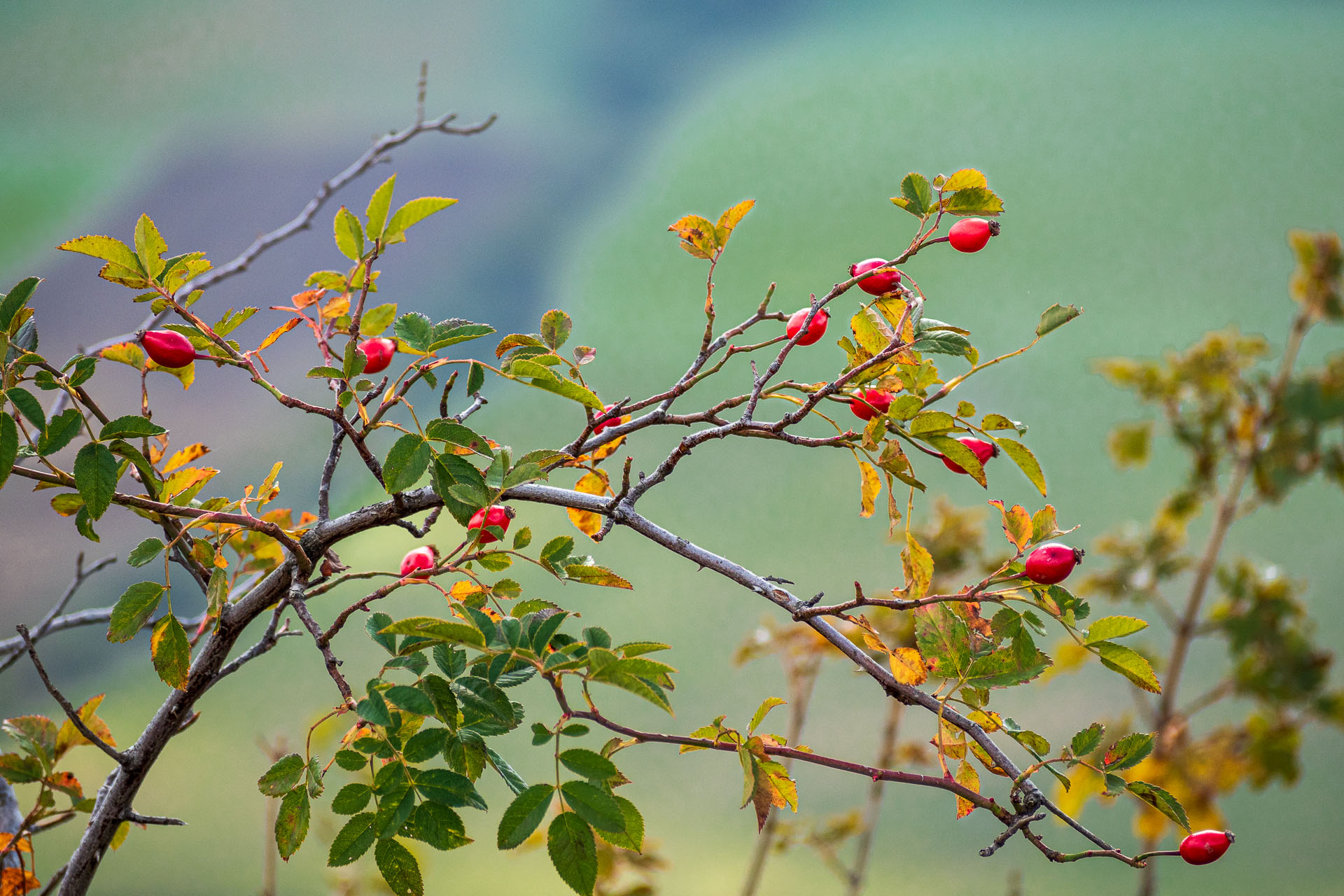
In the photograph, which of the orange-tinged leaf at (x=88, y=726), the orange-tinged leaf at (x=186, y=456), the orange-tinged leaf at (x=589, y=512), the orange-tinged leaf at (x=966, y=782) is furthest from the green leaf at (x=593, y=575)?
the orange-tinged leaf at (x=88, y=726)

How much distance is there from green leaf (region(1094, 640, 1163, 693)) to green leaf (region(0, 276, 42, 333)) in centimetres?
73

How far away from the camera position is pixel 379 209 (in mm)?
608

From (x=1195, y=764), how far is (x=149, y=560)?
82.1 inches

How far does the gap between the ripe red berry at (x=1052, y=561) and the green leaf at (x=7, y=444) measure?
2.13ft

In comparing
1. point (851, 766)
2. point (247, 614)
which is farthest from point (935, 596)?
point (247, 614)

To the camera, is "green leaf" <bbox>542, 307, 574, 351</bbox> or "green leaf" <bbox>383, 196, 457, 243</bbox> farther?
"green leaf" <bbox>542, 307, 574, 351</bbox>

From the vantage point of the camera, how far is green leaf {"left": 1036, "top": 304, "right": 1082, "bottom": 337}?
640mm

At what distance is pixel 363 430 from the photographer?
2.17 ft

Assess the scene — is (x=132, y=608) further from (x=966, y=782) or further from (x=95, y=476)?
(x=966, y=782)

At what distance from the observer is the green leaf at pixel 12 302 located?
0.63m

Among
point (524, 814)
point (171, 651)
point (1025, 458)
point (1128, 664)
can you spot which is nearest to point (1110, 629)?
point (1128, 664)

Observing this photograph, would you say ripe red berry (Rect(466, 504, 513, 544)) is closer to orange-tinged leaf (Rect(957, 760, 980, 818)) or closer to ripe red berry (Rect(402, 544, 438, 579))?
ripe red berry (Rect(402, 544, 438, 579))

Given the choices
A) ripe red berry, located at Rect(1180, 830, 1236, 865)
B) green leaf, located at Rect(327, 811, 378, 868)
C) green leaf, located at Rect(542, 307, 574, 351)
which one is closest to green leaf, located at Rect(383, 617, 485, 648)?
green leaf, located at Rect(327, 811, 378, 868)

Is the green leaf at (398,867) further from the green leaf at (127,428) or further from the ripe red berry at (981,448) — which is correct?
the ripe red berry at (981,448)
